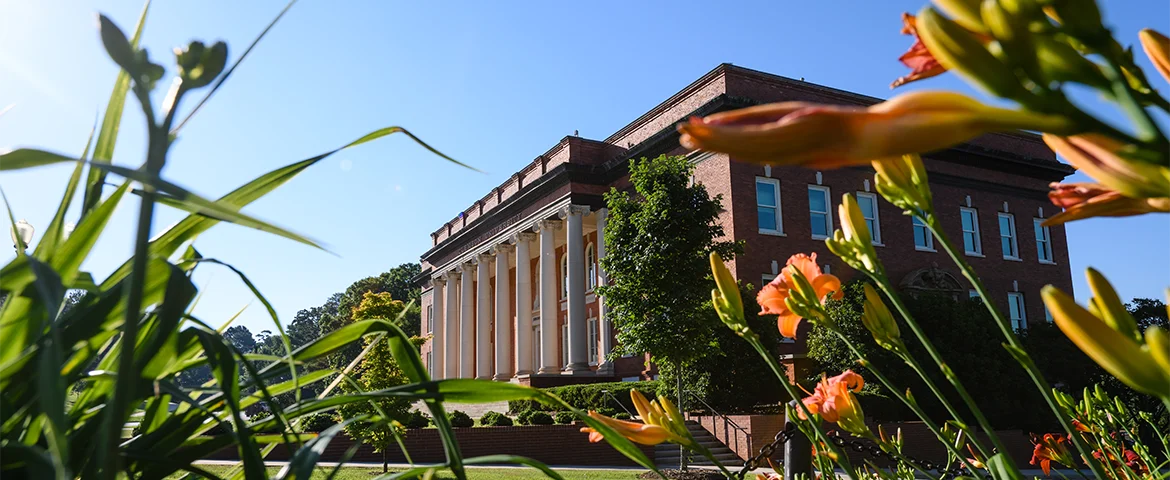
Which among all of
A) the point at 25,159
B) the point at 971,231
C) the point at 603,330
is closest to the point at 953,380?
the point at 25,159

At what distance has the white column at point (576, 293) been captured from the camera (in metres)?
25.2

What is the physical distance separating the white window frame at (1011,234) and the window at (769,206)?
28.1 ft

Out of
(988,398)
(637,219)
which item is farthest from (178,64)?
(988,398)

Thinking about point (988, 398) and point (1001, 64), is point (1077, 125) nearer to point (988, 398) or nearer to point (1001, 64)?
point (1001, 64)

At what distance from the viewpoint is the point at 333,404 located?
3.61 ft

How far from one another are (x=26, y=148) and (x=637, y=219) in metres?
15.6

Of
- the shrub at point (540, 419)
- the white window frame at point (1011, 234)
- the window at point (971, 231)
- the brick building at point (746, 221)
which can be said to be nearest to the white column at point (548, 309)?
the brick building at point (746, 221)

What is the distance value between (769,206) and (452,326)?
19583 mm

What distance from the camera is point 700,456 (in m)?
15.3

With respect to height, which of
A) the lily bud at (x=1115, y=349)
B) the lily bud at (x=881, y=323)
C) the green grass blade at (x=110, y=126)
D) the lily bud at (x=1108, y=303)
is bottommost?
the lily bud at (x=1115, y=349)

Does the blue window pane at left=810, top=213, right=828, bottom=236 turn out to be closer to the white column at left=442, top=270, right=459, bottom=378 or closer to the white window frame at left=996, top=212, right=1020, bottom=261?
the white window frame at left=996, top=212, right=1020, bottom=261

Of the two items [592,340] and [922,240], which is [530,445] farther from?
[922,240]

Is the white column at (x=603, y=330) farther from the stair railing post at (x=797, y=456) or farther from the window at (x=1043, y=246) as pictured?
the stair railing post at (x=797, y=456)

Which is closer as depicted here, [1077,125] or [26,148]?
[1077,125]
